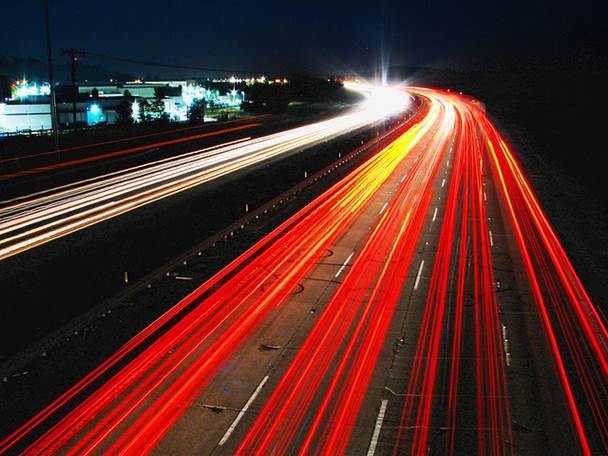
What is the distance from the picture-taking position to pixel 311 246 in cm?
2286

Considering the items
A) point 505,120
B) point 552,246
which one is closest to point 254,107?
point 505,120

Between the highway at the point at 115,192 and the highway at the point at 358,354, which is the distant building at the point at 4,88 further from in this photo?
the highway at the point at 358,354

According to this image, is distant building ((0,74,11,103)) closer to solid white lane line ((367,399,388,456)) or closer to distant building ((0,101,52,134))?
distant building ((0,101,52,134))

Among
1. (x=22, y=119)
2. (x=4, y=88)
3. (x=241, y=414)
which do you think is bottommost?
(x=241, y=414)

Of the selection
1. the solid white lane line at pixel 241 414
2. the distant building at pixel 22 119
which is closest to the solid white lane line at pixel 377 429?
the solid white lane line at pixel 241 414

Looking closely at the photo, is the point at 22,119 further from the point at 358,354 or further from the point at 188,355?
the point at 358,354

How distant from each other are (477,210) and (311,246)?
34.3 feet

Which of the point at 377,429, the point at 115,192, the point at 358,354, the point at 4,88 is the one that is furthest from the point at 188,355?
the point at 4,88

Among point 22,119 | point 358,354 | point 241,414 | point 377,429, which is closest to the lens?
point 377,429

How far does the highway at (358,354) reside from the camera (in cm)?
1022

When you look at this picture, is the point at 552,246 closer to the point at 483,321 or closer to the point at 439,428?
the point at 483,321

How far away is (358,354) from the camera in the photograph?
44.1ft

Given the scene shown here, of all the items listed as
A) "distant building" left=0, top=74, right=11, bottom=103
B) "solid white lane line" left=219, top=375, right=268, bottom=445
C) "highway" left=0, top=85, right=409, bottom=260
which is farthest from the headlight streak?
"distant building" left=0, top=74, right=11, bottom=103

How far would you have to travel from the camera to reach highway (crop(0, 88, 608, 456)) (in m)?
10.2
